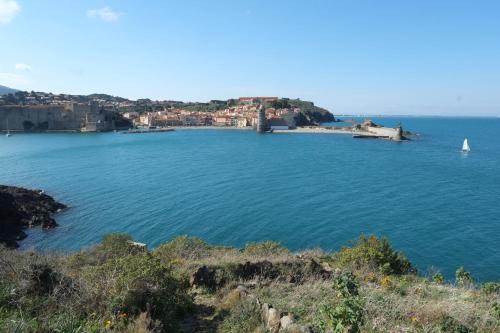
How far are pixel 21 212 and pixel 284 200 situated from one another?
1969cm

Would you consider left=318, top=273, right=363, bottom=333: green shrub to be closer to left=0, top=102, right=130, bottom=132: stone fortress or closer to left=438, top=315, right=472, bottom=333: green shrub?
left=438, top=315, right=472, bottom=333: green shrub

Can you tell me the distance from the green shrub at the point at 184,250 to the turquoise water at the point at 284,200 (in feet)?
22.1

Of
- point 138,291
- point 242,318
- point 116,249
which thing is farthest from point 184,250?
point 242,318

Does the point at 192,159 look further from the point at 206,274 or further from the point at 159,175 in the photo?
the point at 206,274

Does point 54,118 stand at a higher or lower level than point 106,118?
lower

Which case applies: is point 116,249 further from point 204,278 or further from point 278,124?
point 278,124

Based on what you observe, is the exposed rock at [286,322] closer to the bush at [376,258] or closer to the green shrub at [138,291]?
the green shrub at [138,291]

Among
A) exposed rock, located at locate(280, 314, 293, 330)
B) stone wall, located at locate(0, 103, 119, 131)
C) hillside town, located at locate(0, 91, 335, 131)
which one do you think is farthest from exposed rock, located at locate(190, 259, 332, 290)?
stone wall, located at locate(0, 103, 119, 131)

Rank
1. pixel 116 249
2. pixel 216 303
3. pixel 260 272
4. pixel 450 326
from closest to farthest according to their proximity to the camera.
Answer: pixel 450 326 < pixel 216 303 < pixel 260 272 < pixel 116 249

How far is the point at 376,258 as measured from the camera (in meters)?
11.9

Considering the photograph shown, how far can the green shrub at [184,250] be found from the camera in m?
12.5

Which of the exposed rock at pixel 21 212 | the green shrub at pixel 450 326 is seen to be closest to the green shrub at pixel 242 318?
the green shrub at pixel 450 326

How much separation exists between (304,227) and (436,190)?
17.9m

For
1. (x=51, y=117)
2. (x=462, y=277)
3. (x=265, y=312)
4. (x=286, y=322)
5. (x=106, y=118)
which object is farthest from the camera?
(x=106, y=118)
